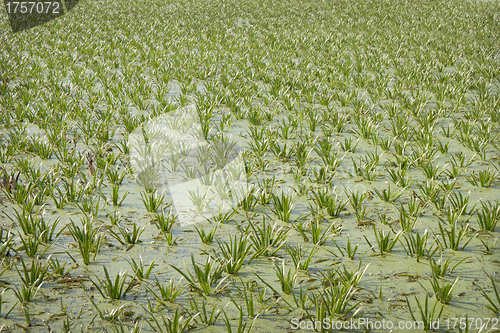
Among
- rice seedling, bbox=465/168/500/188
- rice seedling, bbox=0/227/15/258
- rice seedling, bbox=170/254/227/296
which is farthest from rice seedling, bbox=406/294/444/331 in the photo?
rice seedling, bbox=0/227/15/258

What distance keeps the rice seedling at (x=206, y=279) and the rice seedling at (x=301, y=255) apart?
1.54 feet

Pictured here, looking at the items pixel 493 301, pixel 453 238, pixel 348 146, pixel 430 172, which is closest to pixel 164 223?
pixel 453 238

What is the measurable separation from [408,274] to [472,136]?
9.23 ft

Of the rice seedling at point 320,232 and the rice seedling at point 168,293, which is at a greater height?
the rice seedling at point 320,232

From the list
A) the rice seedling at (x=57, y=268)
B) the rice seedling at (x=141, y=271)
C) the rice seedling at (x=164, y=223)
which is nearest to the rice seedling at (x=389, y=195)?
the rice seedling at (x=164, y=223)

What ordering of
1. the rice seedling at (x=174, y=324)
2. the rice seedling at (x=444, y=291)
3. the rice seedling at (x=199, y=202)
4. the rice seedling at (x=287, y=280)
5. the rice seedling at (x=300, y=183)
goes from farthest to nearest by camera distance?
the rice seedling at (x=300, y=183) < the rice seedling at (x=199, y=202) < the rice seedling at (x=287, y=280) < the rice seedling at (x=444, y=291) < the rice seedling at (x=174, y=324)

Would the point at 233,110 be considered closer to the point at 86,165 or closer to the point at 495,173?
the point at 86,165

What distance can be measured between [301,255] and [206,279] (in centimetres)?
70

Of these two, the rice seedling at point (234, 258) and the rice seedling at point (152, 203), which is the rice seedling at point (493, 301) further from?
the rice seedling at point (152, 203)

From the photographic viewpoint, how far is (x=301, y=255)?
2.80 metres

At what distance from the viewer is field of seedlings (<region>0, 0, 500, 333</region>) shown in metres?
2.35

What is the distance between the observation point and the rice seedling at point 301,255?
2618 millimetres

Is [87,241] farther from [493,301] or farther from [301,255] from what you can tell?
[493,301]

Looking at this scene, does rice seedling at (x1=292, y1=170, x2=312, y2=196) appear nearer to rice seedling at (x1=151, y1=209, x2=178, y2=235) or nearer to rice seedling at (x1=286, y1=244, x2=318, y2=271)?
rice seedling at (x1=286, y1=244, x2=318, y2=271)
